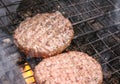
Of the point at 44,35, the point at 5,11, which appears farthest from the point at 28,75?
the point at 5,11

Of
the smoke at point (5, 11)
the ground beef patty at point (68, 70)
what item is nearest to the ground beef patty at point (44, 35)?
the ground beef patty at point (68, 70)

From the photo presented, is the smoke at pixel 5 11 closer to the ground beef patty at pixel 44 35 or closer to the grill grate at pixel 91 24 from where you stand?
the grill grate at pixel 91 24

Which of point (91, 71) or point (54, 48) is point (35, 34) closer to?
point (54, 48)

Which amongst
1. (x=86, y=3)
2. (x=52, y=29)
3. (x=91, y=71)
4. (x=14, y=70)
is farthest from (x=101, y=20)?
(x=14, y=70)

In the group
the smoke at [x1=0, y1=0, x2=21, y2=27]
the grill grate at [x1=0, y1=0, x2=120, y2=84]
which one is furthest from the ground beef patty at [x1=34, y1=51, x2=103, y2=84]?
the smoke at [x1=0, y1=0, x2=21, y2=27]

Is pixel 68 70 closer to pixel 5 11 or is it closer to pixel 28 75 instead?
pixel 28 75
